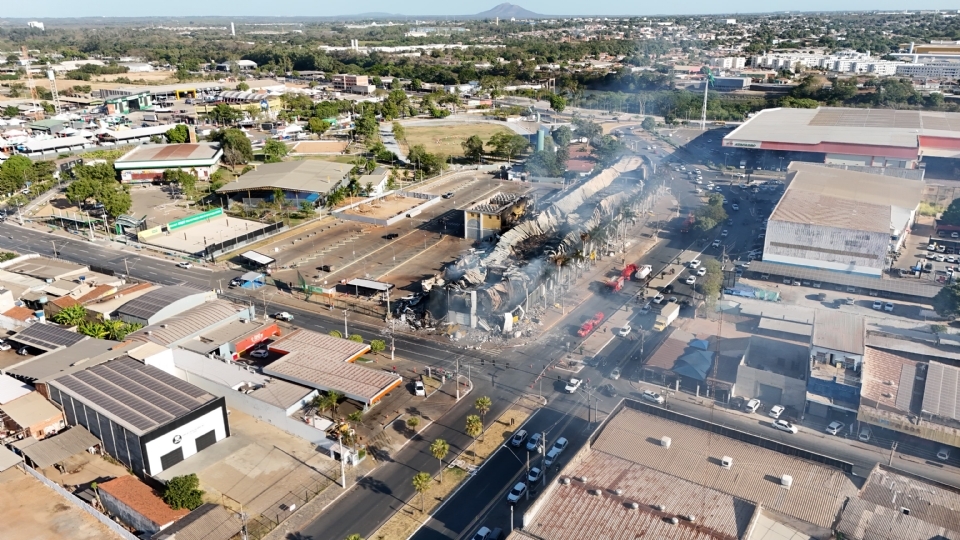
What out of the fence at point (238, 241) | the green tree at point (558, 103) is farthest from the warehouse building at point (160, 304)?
the green tree at point (558, 103)

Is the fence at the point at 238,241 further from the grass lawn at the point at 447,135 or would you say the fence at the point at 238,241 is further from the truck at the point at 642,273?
the grass lawn at the point at 447,135

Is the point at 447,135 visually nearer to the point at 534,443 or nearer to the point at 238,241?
the point at 238,241

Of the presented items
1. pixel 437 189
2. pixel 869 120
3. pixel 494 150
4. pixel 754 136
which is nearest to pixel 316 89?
pixel 494 150

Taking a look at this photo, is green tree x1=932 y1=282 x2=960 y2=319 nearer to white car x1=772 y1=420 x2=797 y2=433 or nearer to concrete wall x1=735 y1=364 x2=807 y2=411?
concrete wall x1=735 y1=364 x2=807 y2=411

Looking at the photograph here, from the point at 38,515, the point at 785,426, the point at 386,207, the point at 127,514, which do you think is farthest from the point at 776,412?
the point at 386,207

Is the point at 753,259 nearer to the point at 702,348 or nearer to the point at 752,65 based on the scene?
→ the point at 702,348

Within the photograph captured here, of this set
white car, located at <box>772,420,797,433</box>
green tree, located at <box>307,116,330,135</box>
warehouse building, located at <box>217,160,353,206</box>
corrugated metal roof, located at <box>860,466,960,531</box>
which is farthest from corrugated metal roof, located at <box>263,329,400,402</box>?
green tree, located at <box>307,116,330,135</box>

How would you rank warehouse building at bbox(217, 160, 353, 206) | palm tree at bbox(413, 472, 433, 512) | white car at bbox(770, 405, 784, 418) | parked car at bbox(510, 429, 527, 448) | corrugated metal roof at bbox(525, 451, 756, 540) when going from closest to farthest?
1. corrugated metal roof at bbox(525, 451, 756, 540)
2. palm tree at bbox(413, 472, 433, 512)
3. parked car at bbox(510, 429, 527, 448)
4. white car at bbox(770, 405, 784, 418)
5. warehouse building at bbox(217, 160, 353, 206)
